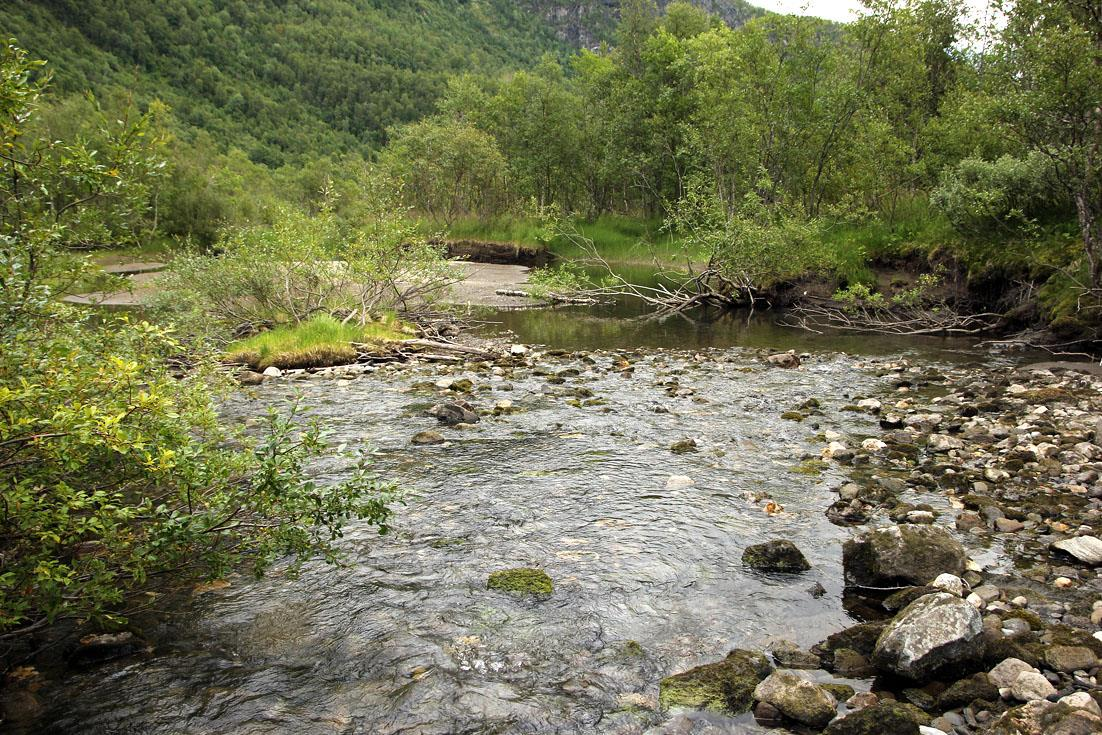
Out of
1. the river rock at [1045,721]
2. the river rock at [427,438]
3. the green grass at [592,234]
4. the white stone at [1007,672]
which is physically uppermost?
the green grass at [592,234]

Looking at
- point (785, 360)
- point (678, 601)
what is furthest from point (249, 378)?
point (785, 360)

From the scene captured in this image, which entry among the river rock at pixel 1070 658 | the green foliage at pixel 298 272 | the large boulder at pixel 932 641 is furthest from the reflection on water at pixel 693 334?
the large boulder at pixel 932 641

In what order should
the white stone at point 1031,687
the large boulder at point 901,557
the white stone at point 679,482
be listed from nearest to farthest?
the white stone at point 1031,687
the large boulder at point 901,557
the white stone at point 679,482

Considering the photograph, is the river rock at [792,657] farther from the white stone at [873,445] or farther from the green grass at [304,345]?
the green grass at [304,345]

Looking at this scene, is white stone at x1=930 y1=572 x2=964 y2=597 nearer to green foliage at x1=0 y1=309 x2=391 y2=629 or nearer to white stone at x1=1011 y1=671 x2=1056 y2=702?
white stone at x1=1011 y1=671 x2=1056 y2=702

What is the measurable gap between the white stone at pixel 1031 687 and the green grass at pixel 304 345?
17466 millimetres

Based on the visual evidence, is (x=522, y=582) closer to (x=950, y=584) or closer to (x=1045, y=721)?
(x=950, y=584)

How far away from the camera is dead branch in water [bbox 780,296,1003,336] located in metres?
22.8

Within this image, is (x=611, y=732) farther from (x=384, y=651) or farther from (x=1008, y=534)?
(x=1008, y=534)

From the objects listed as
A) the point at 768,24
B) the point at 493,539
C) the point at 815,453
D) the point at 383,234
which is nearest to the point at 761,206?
the point at 768,24

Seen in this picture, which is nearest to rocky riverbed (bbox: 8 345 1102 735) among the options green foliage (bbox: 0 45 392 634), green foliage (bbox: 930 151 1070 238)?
green foliage (bbox: 0 45 392 634)

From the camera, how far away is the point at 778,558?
7164mm

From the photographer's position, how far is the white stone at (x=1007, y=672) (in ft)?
15.8

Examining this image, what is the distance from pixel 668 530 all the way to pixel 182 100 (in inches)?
7011
